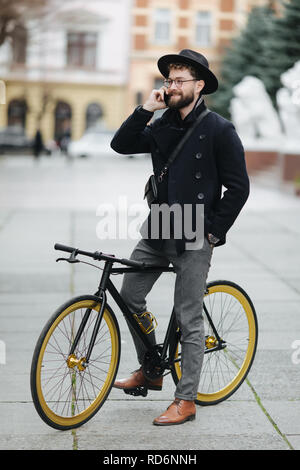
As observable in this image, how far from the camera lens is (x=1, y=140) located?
46469mm

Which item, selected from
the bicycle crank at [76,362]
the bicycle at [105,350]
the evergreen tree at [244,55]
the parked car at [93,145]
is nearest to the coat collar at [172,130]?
the bicycle at [105,350]

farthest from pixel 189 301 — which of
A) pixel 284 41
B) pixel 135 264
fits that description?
pixel 284 41

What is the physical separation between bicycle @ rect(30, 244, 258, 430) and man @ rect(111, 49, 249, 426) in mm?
203

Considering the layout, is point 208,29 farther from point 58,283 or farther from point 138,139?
point 138,139

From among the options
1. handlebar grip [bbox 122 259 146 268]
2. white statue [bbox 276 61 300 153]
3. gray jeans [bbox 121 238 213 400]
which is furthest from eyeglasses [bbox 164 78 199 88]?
white statue [bbox 276 61 300 153]

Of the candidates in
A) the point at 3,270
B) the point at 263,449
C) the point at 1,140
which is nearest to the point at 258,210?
the point at 3,270

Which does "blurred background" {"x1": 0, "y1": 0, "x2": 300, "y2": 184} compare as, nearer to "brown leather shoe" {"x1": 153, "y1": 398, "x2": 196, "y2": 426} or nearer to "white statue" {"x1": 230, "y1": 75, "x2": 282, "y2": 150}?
"white statue" {"x1": 230, "y1": 75, "x2": 282, "y2": 150}

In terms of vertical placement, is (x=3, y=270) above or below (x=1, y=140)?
above

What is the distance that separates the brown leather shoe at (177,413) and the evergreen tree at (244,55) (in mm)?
31728

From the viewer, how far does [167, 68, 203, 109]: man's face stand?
4457 millimetres

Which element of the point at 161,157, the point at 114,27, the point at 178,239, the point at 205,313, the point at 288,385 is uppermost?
the point at 161,157

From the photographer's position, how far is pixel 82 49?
178 ft

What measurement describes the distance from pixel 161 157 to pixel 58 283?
4240 mm

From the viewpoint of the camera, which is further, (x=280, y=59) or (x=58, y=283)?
(x=280, y=59)
